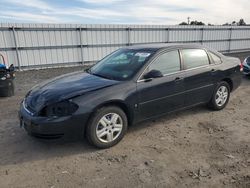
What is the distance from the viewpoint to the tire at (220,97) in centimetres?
527

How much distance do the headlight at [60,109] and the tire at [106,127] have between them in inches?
13.0

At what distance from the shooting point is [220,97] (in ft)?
17.7

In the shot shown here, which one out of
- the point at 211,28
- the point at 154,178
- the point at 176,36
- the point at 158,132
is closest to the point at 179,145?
the point at 158,132

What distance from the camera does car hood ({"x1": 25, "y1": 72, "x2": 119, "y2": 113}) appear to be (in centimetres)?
350

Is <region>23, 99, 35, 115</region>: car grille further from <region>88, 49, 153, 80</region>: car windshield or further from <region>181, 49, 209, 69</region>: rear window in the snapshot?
<region>181, 49, 209, 69</region>: rear window

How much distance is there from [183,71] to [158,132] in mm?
1246

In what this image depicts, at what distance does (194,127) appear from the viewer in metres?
4.57

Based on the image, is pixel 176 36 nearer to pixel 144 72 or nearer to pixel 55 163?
pixel 144 72

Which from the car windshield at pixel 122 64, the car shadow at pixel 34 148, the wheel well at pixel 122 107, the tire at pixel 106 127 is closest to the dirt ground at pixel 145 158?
the car shadow at pixel 34 148

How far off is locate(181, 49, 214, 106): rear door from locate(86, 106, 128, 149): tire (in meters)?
1.54

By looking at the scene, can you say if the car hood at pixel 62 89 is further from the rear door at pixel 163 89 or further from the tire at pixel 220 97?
the tire at pixel 220 97

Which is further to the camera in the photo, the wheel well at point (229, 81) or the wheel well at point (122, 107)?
the wheel well at point (229, 81)

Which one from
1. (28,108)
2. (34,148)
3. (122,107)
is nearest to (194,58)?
(122,107)

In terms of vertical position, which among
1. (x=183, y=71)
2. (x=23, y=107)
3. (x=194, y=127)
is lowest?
(x=194, y=127)
